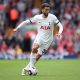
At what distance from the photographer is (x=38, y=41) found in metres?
16.4

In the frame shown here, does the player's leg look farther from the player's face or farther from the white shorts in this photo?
the player's face

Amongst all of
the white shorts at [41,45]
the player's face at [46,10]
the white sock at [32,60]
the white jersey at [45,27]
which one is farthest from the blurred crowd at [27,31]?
the player's face at [46,10]

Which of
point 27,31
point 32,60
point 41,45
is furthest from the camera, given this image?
point 27,31

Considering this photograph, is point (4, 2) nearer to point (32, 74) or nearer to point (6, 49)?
point (6, 49)

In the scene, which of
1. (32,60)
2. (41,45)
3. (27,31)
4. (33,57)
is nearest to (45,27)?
(41,45)

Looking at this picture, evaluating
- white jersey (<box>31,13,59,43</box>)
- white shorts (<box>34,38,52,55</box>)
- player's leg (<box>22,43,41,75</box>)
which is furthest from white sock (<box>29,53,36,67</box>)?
white jersey (<box>31,13,59,43</box>)

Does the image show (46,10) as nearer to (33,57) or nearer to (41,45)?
(41,45)

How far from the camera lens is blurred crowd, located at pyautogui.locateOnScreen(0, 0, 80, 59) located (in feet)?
89.8

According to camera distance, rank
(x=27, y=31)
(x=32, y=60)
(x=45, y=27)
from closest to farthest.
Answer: (x=32, y=60), (x=45, y=27), (x=27, y=31)

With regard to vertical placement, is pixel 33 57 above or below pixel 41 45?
below

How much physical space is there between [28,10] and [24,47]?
3.05 m

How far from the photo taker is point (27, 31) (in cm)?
2834

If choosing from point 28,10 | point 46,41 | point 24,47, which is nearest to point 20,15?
point 28,10

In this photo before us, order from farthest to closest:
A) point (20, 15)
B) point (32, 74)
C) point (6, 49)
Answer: point (20, 15) < point (6, 49) < point (32, 74)
